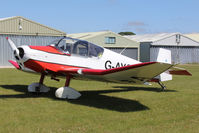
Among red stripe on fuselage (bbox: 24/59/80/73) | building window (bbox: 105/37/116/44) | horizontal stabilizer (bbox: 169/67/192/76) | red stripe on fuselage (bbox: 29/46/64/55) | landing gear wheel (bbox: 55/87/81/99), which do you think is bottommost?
landing gear wheel (bbox: 55/87/81/99)

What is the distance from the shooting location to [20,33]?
1245 inches

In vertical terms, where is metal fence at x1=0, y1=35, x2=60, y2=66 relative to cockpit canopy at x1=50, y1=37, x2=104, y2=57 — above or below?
above

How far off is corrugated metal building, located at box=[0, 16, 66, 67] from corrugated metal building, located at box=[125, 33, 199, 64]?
19.6 metres

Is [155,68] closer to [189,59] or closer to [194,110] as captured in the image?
[194,110]

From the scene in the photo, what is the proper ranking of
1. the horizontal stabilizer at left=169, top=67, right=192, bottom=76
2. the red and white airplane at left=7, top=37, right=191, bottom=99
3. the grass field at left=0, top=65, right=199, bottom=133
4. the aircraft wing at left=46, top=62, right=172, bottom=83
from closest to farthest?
the grass field at left=0, top=65, right=199, bottom=133, the aircraft wing at left=46, top=62, right=172, bottom=83, the red and white airplane at left=7, top=37, right=191, bottom=99, the horizontal stabilizer at left=169, top=67, right=192, bottom=76

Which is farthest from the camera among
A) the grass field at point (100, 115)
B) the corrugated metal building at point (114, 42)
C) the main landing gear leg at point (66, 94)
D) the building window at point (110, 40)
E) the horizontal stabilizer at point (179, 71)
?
the building window at point (110, 40)

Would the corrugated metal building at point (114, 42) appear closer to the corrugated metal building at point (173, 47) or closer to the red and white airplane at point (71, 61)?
the corrugated metal building at point (173, 47)

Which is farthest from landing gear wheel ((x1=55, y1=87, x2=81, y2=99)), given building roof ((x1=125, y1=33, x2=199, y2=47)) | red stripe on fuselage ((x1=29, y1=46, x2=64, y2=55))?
building roof ((x1=125, y1=33, x2=199, y2=47))

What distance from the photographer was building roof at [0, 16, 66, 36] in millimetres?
30964

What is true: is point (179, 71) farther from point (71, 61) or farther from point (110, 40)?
point (110, 40)

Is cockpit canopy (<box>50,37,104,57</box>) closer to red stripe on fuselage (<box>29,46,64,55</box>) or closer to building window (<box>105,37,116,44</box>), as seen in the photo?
red stripe on fuselage (<box>29,46,64,55</box>)

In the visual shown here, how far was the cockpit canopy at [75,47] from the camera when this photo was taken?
9.16 meters

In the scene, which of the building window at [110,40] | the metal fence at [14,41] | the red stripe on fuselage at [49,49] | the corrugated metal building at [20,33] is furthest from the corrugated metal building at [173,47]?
the red stripe on fuselage at [49,49]

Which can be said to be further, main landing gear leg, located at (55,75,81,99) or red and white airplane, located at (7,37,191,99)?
main landing gear leg, located at (55,75,81,99)
